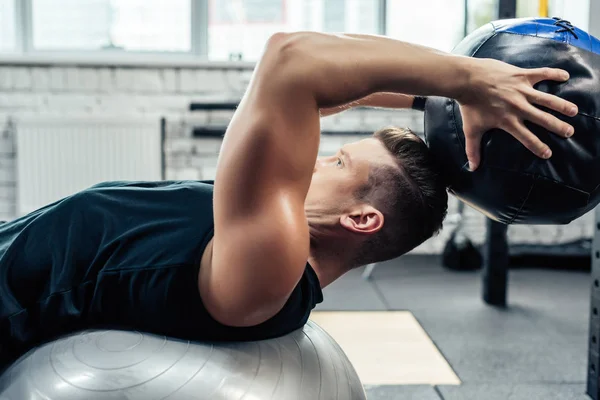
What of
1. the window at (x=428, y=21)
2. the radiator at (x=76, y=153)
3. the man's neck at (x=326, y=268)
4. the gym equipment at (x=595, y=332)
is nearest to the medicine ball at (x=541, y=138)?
the man's neck at (x=326, y=268)

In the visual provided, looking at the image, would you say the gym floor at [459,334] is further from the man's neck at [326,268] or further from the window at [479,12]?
the window at [479,12]

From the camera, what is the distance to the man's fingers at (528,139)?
94 cm

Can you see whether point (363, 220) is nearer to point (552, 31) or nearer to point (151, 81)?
point (552, 31)

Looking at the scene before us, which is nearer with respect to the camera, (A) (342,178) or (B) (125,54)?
(A) (342,178)

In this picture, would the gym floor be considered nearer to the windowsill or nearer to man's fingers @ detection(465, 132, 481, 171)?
man's fingers @ detection(465, 132, 481, 171)

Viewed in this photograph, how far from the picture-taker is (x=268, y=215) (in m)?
0.85

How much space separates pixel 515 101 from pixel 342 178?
0.37m

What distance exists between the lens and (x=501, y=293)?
3.14 meters

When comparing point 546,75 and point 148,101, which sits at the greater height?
point 546,75

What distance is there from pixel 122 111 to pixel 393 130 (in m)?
3.33

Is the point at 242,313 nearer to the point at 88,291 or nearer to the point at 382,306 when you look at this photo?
the point at 88,291

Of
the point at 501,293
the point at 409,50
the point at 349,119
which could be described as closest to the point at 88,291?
the point at 409,50

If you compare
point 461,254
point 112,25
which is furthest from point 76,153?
point 461,254

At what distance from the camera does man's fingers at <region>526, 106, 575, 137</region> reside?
0.93 metres
